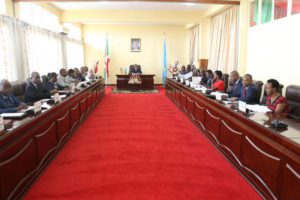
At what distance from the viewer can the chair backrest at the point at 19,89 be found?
150 inches

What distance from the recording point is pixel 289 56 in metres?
3.99

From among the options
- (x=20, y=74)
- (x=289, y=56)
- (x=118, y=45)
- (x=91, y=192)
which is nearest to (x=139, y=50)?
(x=118, y=45)

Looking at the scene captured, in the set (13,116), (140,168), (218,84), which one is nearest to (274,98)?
(140,168)

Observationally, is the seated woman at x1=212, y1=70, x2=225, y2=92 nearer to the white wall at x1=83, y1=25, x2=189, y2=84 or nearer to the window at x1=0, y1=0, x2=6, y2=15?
the window at x1=0, y1=0, x2=6, y2=15

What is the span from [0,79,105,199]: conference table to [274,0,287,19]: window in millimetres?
3942

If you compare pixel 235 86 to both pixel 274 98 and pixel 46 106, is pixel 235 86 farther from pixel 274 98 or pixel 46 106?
pixel 46 106

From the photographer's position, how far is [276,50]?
436 centimetres

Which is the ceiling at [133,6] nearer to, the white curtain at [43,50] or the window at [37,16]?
the window at [37,16]

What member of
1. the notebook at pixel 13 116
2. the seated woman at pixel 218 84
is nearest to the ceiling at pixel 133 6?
the seated woman at pixel 218 84

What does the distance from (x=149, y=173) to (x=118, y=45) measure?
29.3 feet

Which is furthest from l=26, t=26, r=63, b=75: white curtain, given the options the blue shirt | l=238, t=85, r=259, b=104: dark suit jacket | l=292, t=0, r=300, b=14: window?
l=292, t=0, r=300, b=14: window

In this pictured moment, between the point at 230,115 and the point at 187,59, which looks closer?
the point at 230,115

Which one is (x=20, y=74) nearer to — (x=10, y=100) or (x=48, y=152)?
(x=10, y=100)

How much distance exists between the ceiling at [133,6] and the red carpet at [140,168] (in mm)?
4274
